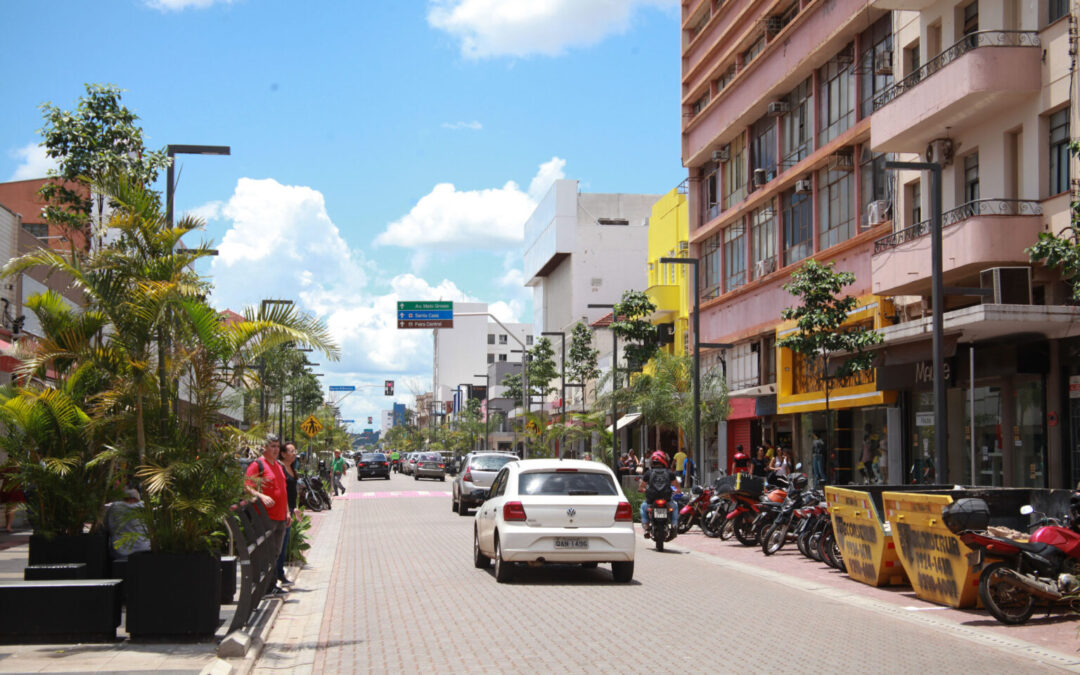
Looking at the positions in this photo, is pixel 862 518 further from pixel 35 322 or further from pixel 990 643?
pixel 35 322

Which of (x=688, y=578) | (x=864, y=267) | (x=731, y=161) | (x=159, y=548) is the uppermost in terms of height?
(x=731, y=161)

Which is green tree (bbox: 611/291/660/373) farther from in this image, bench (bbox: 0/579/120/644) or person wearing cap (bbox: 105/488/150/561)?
bench (bbox: 0/579/120/644)

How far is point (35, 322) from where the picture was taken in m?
26.0

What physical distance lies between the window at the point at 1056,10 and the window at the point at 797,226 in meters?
15.1

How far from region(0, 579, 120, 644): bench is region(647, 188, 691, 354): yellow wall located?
138 feet

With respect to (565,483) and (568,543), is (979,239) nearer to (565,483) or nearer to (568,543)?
(565,483)

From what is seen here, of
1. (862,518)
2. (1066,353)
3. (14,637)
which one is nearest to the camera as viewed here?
(14,637)

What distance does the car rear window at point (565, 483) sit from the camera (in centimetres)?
1553

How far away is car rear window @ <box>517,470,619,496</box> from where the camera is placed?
51.0ft

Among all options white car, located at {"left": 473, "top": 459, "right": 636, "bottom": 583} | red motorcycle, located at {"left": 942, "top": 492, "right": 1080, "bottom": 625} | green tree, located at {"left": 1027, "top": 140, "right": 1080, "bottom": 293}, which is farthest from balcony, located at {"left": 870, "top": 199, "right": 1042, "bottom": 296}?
red motorcycle, located at {"left": 942, "top": 492, "right": 1080, "bottom": 625}

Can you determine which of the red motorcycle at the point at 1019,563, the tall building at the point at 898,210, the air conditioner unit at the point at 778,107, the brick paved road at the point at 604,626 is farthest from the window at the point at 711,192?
the red motorcycle at the point at 1019,563

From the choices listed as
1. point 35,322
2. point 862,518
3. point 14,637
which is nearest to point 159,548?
point 14,637

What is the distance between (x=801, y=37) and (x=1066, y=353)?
1788cm

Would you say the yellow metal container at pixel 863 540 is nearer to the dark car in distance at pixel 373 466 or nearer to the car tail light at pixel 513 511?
the car tail light at pixel 513 511
